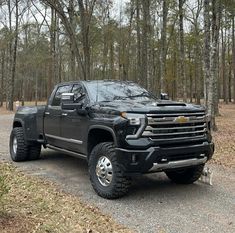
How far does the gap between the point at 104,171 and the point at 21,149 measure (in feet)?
13.2

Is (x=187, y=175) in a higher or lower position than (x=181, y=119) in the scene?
lower

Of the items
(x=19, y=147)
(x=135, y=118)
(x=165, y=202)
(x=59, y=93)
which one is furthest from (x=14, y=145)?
(x=165, y=202)

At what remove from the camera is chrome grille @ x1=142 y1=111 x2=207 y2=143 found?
20.3 feet

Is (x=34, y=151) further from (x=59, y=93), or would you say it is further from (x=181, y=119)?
(x=181, y=119)

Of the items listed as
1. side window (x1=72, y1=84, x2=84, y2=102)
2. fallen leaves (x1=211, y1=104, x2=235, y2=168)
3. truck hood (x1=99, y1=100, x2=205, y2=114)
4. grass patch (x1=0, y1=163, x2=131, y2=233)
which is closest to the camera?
grass patch (x1=0, y1=163, x2=131, y2=233)

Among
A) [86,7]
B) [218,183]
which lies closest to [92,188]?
[218,183]

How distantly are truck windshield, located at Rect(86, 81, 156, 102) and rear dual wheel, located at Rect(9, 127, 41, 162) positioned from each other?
116 inches

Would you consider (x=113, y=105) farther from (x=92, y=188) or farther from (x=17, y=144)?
(x=17, y=144)

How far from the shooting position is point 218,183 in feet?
24.9

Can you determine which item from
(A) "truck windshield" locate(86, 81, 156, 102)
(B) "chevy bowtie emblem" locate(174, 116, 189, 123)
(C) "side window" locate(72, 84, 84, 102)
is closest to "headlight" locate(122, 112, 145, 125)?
(B) "chevy bowtie emblem" locate(174, 116, 189, 123)

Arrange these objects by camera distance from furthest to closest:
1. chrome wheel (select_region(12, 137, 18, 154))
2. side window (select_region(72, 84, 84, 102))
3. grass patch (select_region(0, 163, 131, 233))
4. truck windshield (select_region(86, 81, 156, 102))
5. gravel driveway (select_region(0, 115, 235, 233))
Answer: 1. chrome wheel (select_region(12, 137, 18, 154))
2. side window (select_region(72, 84, 84, 102))
3. truck windshield (select_region(86, 81, 156, 102))
4. gravel driveway (select_region(0, 115, 235, 233))
5. grass patch (select_region(0, 163, 131, 233))

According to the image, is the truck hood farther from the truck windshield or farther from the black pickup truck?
the truck windshield

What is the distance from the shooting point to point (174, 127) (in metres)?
6.39

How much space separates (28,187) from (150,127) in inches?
103
